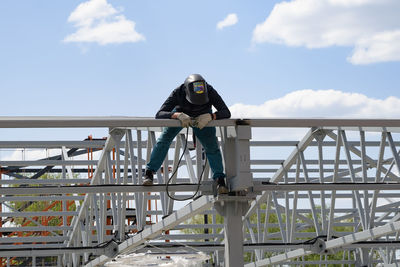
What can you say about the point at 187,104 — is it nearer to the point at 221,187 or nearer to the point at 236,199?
the point at 221,187

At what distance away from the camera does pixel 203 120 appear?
939 centimetres

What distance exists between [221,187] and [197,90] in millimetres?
1326

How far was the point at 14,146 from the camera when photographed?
70.4 ft

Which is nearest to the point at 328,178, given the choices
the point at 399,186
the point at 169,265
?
the point at 399,186

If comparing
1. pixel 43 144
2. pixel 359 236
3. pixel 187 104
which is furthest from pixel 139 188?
pixel 43 144

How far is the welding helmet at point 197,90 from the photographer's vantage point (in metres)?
9.83

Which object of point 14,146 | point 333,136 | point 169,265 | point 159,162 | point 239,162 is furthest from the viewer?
point 14,146

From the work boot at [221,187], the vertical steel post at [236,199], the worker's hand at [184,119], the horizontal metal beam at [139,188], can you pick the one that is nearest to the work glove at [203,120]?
the worker's hand at [184,119]

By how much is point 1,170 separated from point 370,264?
13263mm

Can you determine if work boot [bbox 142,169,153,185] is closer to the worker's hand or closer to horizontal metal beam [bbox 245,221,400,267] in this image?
the worker's hand

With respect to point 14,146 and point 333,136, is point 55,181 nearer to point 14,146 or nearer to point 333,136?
point 14,146

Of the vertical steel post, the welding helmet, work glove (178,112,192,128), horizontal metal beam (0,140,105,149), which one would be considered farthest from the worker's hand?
horizontal metal beam (0,140,105,149)

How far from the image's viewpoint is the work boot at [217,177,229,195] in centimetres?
972

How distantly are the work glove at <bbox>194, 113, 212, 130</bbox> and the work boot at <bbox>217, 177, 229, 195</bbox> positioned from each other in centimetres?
86
